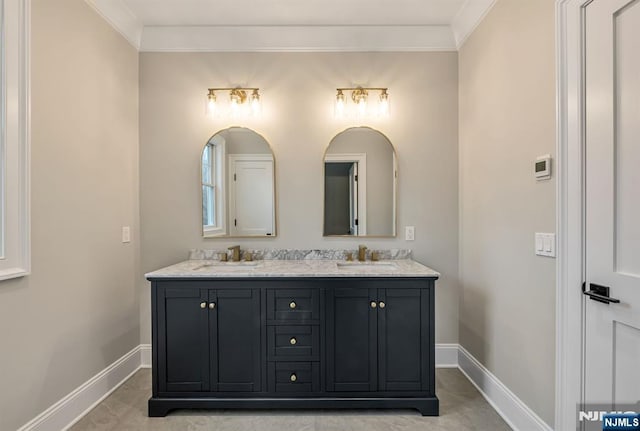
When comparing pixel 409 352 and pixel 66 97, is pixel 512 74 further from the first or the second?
pixel 66 97

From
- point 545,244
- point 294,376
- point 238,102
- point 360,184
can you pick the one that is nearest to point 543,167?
point 545,244

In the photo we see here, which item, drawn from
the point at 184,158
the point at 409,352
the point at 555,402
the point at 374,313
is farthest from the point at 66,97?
Result: the point at 555,402

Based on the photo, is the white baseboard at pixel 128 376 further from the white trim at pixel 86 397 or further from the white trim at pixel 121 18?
the white trim at pixel 121 18

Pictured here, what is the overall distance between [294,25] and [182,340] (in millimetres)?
2632

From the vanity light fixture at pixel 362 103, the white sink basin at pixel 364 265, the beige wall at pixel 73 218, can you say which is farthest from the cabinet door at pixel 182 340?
the vanity light fixture at pixel 362 103

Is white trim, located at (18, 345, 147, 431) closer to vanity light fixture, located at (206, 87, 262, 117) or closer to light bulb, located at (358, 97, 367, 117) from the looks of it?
vanity light fixture, located at (206, 87, 262, 117)

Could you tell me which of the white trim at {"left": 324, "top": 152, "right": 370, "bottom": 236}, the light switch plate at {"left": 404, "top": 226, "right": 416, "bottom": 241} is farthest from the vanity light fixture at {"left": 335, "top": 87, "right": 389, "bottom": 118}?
the light switch plate at {"left": 404, "top": 226, "right": 416, "bottom": 241}

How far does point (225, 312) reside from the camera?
2277 millimetres

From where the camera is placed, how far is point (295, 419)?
2207mm

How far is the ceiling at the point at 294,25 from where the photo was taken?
265cm

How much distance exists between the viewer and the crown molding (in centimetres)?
291

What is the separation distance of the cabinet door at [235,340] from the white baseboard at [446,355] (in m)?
1.61

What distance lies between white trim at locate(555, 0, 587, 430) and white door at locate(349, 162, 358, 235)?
60.4 inches

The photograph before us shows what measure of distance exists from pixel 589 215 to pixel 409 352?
132cm
